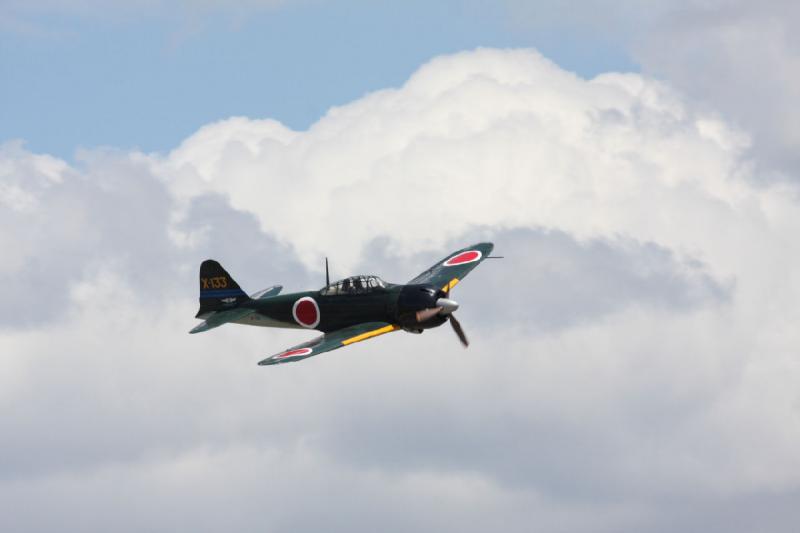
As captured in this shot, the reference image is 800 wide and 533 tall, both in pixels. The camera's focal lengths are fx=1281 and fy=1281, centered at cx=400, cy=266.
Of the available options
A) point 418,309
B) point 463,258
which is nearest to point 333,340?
point 418,309

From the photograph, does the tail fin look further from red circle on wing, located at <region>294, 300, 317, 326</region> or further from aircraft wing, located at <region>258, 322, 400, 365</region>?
aircraft wing, located at <region>258, 322, 400, 365</region>

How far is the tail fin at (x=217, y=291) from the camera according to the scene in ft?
205

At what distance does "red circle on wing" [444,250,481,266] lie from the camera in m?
66.5

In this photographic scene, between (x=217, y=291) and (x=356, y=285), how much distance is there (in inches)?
357

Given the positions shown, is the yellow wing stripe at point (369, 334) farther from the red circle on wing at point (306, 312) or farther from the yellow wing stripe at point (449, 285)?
the yellow wing stripe at point (449, 285)

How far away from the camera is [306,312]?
193 feet

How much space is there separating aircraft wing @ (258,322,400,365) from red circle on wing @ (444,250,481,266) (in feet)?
36.6

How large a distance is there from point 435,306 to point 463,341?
3.91 metres

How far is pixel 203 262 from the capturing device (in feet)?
207

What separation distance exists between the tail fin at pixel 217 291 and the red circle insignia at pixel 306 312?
4.03 metres

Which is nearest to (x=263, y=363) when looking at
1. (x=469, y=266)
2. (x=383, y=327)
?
(x=383, y=327)

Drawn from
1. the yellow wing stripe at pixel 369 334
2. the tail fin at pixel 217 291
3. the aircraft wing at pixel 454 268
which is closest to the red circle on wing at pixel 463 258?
the aircraft wing at pixel 454 268

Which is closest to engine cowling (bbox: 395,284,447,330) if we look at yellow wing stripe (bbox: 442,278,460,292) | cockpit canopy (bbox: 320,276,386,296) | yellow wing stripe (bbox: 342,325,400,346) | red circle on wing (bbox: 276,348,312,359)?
yellow wing stripe (bbox: 342,325,400,346)

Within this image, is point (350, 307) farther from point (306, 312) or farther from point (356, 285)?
point (306, 312)
